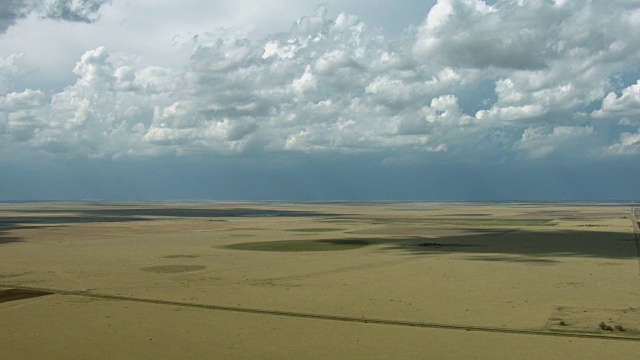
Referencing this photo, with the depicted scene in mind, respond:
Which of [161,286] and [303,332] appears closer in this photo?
[303,332]

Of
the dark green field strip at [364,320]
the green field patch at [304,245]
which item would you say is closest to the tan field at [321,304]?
the dark green field strip at [364,320]

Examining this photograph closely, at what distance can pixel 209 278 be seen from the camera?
1543 inches

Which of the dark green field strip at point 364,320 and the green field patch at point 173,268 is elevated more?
the green field patch at point 173,268

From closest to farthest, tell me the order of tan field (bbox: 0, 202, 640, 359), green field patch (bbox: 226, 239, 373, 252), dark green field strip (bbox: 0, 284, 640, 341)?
tan field (bbox: 0, 202, 640, 359) < dark green field strip (bbox: 0, 284, 640, 341) < green field patch (bbox: 226, 239, 373, 252)

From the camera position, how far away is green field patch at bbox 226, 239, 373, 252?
2382 inches

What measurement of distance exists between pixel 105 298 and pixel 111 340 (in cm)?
989

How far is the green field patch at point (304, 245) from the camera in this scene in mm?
60500

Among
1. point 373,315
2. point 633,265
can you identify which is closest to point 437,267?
point 633,265

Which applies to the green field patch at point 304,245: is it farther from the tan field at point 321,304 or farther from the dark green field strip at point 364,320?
the dark green field strip at point 364,320

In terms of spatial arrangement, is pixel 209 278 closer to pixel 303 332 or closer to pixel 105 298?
pixel 105 298

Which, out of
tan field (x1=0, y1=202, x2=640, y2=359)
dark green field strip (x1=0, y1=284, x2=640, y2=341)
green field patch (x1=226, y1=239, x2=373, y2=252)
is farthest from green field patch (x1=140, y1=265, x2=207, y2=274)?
green field patch (x1=226, y1=239, x2=373, y2=252)

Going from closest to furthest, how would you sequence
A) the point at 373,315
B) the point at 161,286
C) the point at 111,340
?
the point at 111,340 → the point at 373,315 → the point at 161,286

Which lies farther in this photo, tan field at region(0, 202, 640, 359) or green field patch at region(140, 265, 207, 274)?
green field patch at region(140, 265, 207, 274)

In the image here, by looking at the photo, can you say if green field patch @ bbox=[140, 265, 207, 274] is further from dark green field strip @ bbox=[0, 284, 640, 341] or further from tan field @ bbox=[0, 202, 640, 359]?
dark green field strip @ bbox=[0, 284, 640, 341]
